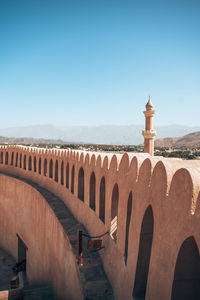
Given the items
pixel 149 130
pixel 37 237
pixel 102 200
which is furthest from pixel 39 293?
pixel 149 130

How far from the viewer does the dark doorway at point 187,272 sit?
3717 mm

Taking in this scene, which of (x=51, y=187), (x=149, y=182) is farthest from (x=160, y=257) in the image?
(x=51, y=187)

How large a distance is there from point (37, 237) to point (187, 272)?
35.0ft

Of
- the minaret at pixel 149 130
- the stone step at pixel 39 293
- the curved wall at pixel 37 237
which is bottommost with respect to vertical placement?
the stone step at pixel 39 293

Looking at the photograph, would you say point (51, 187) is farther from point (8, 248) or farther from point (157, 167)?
point (157, 167)

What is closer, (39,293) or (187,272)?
(187,272)

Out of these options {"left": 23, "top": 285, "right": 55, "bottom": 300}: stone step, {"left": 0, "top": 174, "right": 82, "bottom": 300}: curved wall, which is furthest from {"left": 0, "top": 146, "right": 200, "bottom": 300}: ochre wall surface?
{"left": 23, "top": 285, "right": 55, "bottom": 300}: stone step

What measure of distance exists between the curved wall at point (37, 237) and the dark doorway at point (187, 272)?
11.5 ft

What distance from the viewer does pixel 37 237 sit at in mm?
13086

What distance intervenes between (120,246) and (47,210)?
631cm

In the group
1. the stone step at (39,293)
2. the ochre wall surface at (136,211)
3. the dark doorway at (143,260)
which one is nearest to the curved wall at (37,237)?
the ochre wall surface at (136,211)

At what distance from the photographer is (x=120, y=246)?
6348 mm

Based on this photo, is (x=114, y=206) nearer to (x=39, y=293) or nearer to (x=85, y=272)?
(x=85, y=272)

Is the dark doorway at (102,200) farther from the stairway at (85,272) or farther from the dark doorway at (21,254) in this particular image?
the dark doorway at (21,254)
